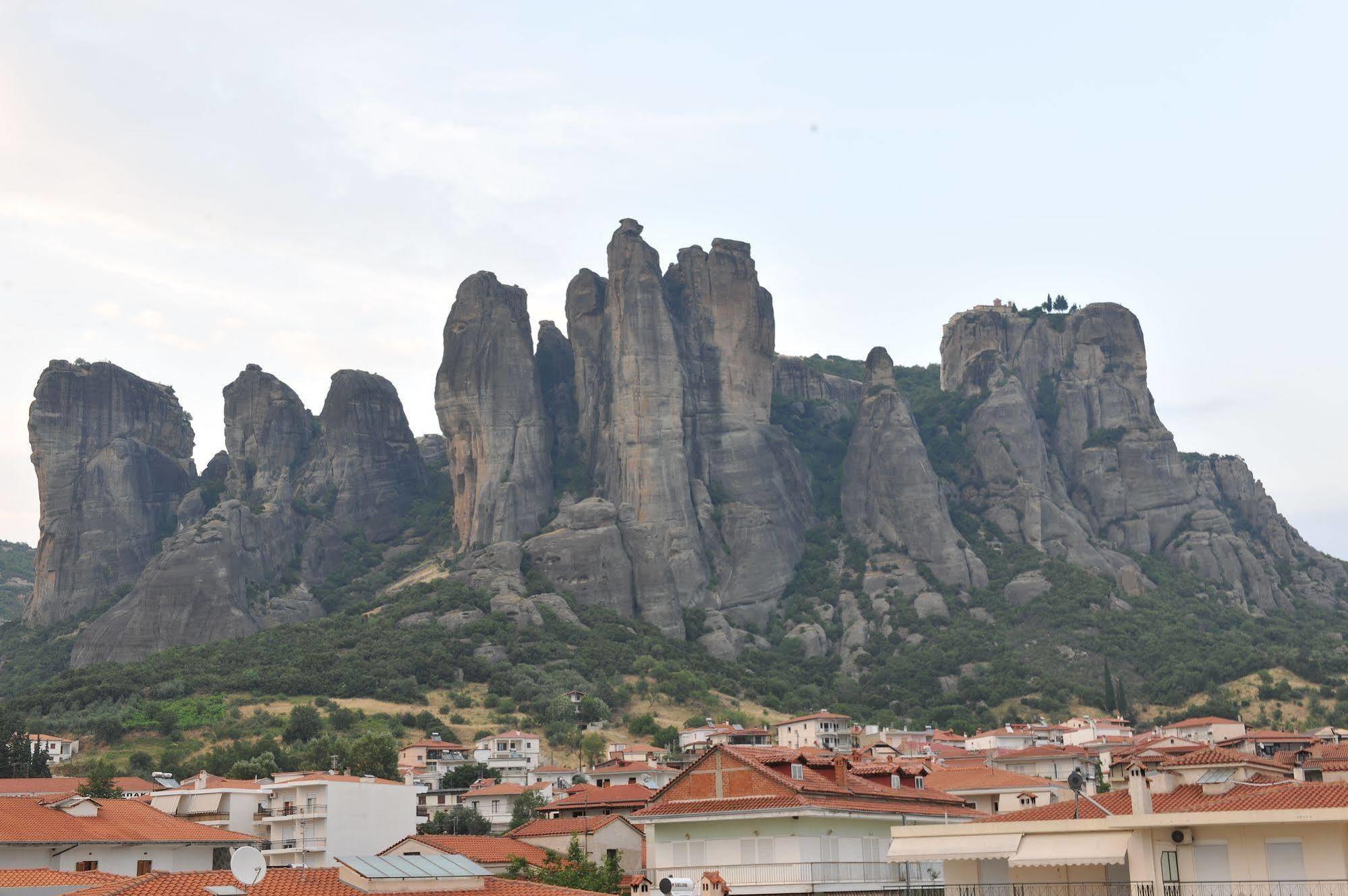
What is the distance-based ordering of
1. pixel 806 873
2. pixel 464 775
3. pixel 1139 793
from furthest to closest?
pixel 464 775 < pixel 806 873 < pixel 1139 793

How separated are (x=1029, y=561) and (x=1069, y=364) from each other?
130ft

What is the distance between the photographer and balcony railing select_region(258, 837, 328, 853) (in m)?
A: 67.3

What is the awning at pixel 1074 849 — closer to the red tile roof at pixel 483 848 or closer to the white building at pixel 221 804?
the red tile roof at pixel 483 848

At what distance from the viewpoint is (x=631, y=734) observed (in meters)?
119

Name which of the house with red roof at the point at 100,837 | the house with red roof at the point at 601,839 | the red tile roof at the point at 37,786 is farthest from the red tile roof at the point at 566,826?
the red tile roof at the point at 37,786

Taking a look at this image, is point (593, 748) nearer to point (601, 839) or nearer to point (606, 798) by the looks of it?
point (606, 798)

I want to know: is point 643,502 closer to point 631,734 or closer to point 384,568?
point 384,568

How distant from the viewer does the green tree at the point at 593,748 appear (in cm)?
11031

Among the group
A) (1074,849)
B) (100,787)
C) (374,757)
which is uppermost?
(374,757)

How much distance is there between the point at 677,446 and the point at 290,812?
98.3 meters

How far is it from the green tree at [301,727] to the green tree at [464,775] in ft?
38.7

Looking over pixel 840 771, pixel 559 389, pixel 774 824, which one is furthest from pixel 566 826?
pixel 559 389

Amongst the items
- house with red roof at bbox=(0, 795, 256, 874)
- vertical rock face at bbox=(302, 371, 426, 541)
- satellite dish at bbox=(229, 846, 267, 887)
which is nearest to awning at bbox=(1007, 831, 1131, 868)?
satellite dish at bbox=(229, 846, 267, 887)

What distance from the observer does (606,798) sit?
72.5 m
